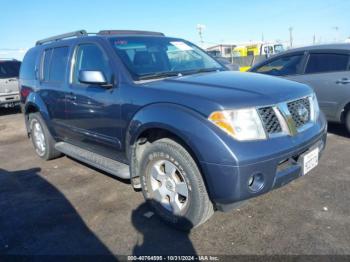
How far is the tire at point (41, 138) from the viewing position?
534 cm

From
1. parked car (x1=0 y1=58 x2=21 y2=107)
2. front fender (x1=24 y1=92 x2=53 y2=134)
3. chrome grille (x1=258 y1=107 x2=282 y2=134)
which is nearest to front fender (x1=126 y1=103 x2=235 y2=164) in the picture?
chrome grille (x1=258 y1=107 x2=282 y2=134)

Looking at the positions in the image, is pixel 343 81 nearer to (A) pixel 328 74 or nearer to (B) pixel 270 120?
(A) pixel 328 74

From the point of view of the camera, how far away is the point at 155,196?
3285 mm

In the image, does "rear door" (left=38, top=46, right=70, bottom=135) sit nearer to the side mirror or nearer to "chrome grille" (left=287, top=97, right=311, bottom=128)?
the side mirror

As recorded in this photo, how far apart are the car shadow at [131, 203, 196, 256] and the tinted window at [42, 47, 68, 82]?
2339mm

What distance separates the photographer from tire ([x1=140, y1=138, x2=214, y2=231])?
282 centimetres

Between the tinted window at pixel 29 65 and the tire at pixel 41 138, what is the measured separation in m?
0.68

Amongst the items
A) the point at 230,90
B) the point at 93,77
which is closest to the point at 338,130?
the point at 230,90

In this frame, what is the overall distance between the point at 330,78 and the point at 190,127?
3929 millimetres

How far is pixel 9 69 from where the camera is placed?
11.2m

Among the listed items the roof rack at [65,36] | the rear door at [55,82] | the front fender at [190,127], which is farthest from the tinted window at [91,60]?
the front fender at [190,127]

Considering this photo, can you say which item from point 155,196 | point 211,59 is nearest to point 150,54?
point 211,59

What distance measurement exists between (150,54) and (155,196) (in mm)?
1700

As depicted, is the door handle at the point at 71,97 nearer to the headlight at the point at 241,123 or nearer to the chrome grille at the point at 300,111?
the headlight at the point at 241,123
